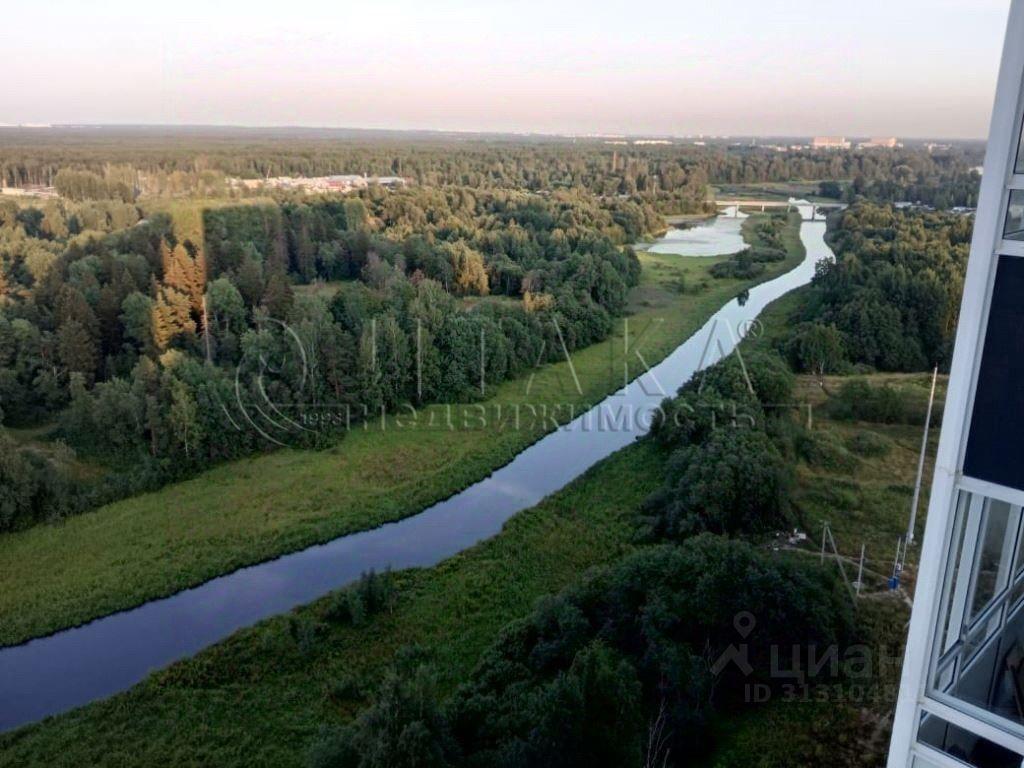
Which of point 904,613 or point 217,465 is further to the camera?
point 217,465

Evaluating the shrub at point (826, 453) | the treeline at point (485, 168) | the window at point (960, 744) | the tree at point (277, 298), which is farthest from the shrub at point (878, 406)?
the window at point (960, 744)

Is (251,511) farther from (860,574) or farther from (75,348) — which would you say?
(860,574)

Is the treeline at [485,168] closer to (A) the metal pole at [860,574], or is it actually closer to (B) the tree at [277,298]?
(B) the tree at [277,298]

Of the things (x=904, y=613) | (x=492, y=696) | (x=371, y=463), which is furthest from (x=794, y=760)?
(x=371, y=463)

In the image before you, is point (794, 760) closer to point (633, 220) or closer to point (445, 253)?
point (445, 253)

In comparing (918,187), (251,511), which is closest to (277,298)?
(251,511)

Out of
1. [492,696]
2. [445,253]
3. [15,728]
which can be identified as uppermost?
[445,253]
